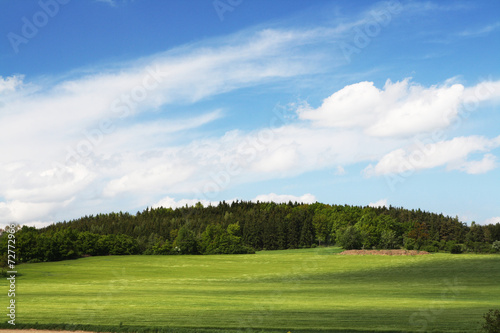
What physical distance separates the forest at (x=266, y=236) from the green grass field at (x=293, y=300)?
21.9 meters

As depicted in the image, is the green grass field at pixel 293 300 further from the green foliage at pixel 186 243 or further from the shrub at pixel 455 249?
the green foliage at pixel 186 243

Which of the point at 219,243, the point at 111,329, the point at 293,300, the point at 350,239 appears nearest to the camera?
the point at 111,329

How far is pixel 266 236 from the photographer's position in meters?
129

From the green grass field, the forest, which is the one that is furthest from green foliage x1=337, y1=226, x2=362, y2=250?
the green grass field

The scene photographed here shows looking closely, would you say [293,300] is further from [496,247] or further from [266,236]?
[266,236]

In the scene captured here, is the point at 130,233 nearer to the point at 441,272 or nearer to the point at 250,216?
the point at 250,216

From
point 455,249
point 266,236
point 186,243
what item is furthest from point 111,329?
point 266,236

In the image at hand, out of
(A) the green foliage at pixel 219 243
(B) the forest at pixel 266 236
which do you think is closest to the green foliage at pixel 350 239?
(B) the forest at pixel 266 236

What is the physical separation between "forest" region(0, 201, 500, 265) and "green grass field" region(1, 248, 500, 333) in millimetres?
21861

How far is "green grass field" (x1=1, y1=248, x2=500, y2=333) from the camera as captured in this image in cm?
2488

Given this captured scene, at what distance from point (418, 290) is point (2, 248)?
6819 cm

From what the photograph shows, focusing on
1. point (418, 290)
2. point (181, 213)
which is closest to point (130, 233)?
point (181, 213)

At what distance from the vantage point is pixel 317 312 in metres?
28.0

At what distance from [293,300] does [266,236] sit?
9519 centimetres
